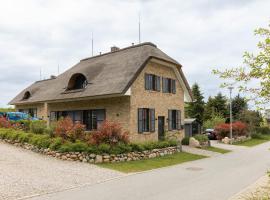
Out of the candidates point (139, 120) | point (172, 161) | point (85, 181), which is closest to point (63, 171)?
point (85, 181)

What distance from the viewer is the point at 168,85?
2433cm

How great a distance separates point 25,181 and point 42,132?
10.4 metres

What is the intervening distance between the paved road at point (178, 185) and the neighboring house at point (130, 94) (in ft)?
20.9

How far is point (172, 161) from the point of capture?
16.8 metres

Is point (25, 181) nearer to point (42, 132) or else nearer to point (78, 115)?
point (42, 132)

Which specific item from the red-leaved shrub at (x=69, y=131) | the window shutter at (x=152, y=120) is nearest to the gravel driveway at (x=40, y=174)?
the red-leaved shrub at (x=69, y=131)

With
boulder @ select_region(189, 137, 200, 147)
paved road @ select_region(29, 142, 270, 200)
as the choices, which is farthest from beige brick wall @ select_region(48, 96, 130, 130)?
boulder @ select_region(189, 137, 200, 147)

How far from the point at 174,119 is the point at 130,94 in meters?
6.63

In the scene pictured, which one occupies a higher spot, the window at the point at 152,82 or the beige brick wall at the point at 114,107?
the window at the point at 152,82

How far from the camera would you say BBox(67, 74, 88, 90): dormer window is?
24.1 meters

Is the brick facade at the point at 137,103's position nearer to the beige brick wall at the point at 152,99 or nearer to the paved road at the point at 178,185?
the beige brick wall at the point at 152,99

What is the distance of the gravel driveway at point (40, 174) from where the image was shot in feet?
32.2

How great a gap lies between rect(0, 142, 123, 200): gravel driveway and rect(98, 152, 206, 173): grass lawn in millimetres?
954

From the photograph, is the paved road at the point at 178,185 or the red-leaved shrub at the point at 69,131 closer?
the paved road at the point at 178,185
